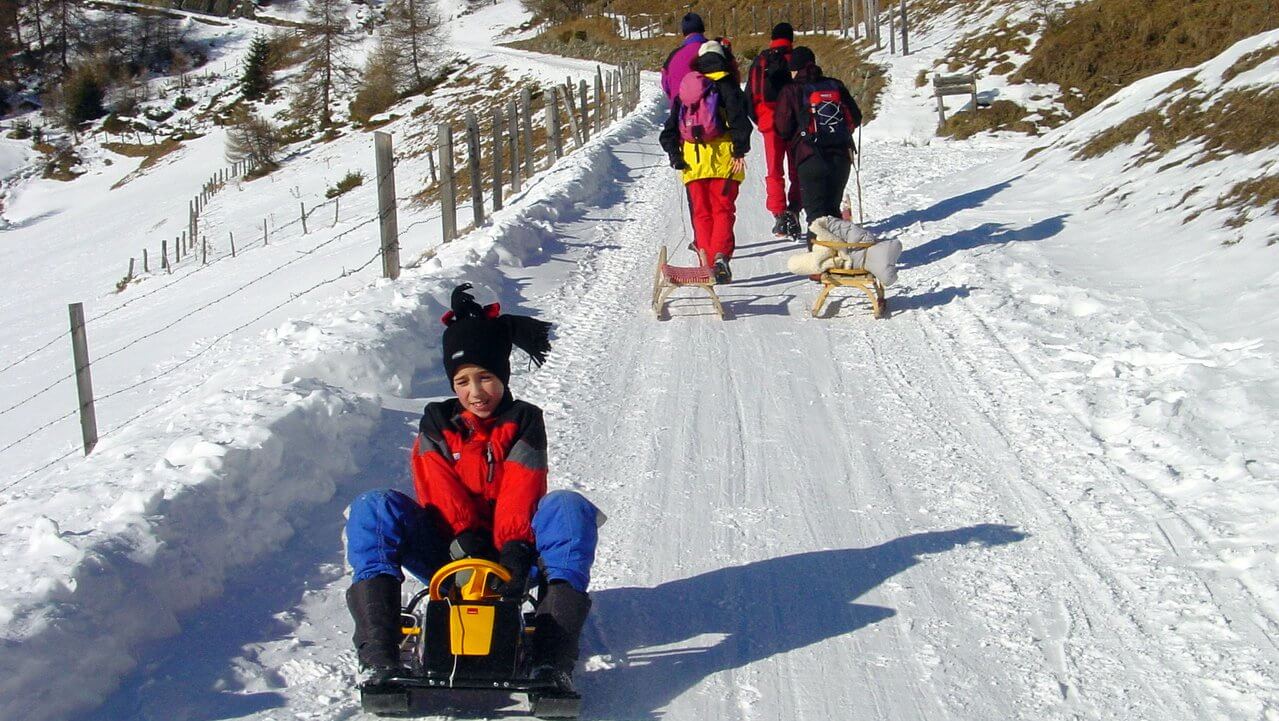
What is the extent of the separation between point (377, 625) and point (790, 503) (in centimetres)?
231

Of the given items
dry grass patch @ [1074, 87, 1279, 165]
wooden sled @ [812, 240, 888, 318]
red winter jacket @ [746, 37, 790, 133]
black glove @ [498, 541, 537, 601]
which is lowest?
black glove @ [498, 541, 537, 601]

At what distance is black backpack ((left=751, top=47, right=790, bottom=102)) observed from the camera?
1041 cm

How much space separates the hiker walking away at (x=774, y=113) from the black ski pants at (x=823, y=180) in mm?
432

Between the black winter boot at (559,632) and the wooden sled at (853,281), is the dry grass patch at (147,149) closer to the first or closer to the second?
the wooden sled at (853,281)

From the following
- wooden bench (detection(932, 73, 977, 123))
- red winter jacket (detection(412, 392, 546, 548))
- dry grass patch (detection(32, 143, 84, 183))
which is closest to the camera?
red winter jacket (detection(412, 392, 546, 548))

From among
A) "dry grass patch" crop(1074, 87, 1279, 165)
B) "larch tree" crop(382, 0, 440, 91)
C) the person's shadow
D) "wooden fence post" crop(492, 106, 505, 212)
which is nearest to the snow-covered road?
the person's shadow

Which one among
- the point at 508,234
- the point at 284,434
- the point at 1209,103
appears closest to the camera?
the point at 284,434

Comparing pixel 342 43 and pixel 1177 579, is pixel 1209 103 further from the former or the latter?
pixel 342 43

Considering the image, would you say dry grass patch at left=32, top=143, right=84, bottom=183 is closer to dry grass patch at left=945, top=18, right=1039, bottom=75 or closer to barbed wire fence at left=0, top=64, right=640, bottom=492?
barbed wire fence at left=0, top=64, right=640, bottom=492

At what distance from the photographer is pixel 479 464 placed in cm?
378

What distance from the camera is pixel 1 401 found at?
14.8 m

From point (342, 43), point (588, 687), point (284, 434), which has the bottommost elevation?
point (588, 687)

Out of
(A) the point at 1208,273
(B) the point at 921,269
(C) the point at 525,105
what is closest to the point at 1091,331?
(A) the point at 1208,273

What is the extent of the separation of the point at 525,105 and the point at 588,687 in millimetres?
14994
